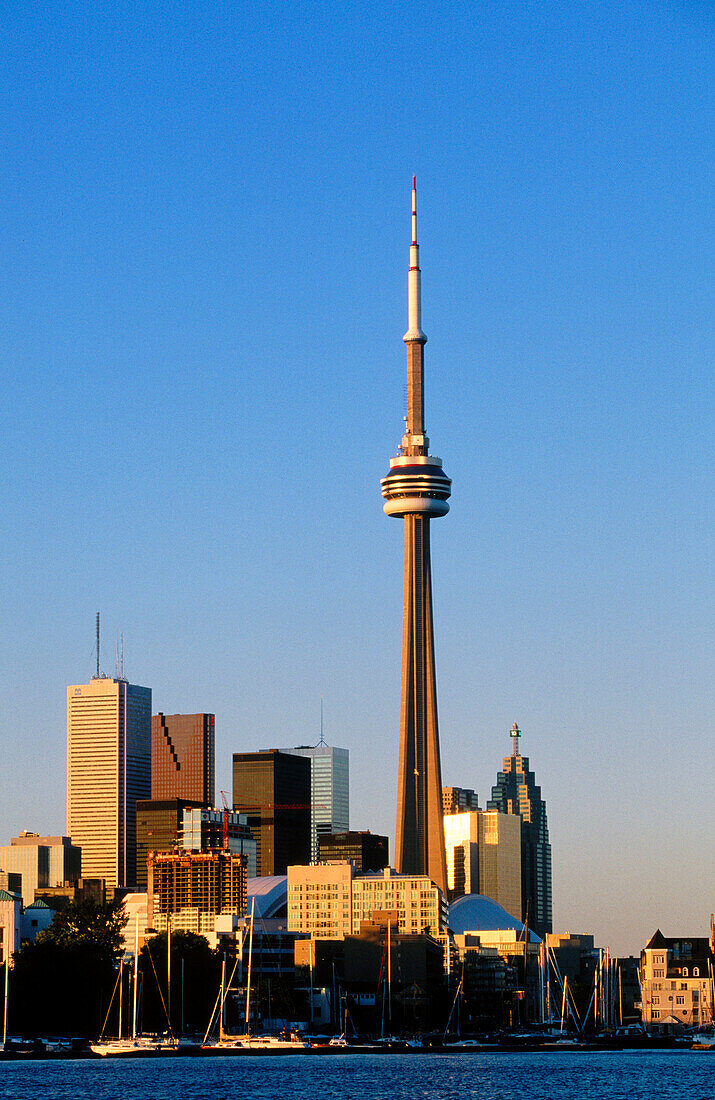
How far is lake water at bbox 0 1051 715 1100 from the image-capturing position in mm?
137875

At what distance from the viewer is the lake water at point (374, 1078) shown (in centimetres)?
13788

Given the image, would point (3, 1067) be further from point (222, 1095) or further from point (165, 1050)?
point (222, 1095)

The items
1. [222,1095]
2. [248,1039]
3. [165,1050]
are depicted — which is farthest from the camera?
[248,1039]

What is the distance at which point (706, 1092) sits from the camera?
14262cm

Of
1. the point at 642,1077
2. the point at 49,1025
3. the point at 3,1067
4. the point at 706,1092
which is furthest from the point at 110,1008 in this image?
the point at 706,1092

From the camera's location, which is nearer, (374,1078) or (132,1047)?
(374,1078)

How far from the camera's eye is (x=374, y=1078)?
158 metres

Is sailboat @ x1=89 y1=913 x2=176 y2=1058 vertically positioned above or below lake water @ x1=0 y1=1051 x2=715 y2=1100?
above

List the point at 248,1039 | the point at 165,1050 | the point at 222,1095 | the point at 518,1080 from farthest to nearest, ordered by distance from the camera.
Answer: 1. the point at 248,1039
2. the point at 165,1050
3. the point at 518,1080
4. the point at 222,1095

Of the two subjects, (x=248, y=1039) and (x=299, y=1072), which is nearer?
(x=299, y=1072)

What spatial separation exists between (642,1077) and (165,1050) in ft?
151

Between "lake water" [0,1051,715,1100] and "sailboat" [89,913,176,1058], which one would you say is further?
"sailboat" [89,913,176,1058]

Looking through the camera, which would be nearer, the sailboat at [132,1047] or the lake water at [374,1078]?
the lake water at [374,1078]

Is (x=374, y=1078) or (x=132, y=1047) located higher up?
(x=132, y=1047)
